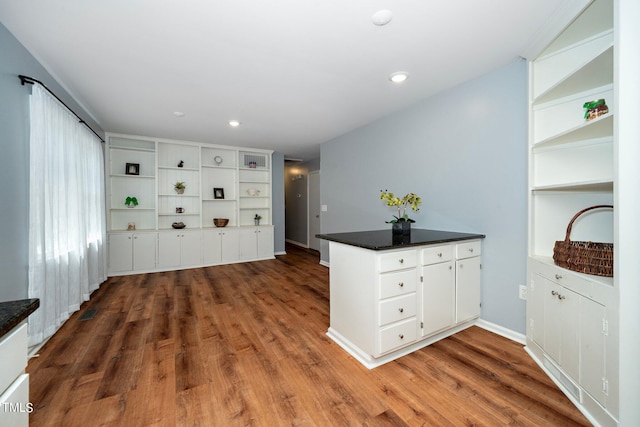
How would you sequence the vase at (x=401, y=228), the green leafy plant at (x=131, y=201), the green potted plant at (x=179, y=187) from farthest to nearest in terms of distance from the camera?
the green potted plant at (x=179, y=187)
the green leafy plant at (x=131, y=201)
the vase at (x=401, y=228)

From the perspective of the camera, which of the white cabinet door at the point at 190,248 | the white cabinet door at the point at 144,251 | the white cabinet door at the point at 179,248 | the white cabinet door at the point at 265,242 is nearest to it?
the white cabinet door at the point at 144,251

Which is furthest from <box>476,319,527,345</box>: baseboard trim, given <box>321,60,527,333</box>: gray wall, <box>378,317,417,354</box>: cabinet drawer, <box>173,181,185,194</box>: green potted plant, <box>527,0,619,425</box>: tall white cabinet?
<box>173,181,185,194</box>: green potted plant

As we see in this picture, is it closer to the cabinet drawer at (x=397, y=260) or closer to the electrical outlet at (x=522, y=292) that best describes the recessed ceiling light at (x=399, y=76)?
the cabinet drawer at (x=397, y=260)

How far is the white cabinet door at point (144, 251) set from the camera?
458 centimetres

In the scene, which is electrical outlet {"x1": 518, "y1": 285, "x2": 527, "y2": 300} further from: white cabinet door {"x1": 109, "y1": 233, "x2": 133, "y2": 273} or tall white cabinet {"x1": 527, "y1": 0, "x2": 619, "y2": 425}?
white cabinet door {"x1": 109, "y1": 233, "x2": 133, "y2": 273}

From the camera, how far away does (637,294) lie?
49.4 inches

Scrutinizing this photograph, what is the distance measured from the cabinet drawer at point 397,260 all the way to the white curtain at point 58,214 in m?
2.70

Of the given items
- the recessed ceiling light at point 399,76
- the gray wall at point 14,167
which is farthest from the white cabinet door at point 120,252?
the recessed ceiling light at point 399,76

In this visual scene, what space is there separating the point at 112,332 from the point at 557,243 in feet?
12.4

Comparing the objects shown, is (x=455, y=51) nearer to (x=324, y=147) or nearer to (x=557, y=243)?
(x=557, y=243)

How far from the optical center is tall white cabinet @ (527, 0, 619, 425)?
1407 mm

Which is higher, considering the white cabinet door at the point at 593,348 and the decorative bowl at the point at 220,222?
the decorative bowl at the point at 220,222

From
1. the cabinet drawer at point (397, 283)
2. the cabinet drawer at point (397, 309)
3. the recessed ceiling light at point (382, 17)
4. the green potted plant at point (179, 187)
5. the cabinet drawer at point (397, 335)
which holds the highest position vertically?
the recessed ceiling light at point (382, 17)

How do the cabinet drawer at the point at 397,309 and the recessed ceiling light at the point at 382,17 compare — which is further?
the cabinet drawer at the point at 397,309
